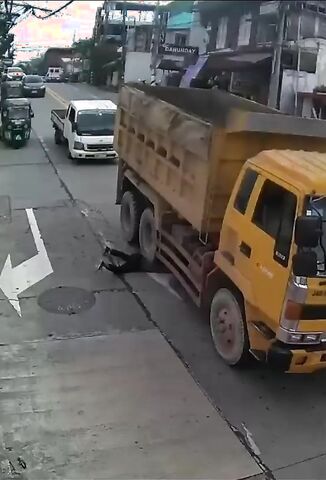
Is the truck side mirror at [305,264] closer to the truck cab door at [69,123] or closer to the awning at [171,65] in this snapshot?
the truck cab door at [69,123]

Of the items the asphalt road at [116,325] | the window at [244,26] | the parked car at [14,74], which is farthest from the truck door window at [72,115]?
the parked car at [14,74]

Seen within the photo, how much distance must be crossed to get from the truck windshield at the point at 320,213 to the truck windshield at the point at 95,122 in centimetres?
1178

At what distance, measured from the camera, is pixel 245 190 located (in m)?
5.75

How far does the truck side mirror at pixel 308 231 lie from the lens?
4.54 metres

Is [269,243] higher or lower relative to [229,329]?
higher

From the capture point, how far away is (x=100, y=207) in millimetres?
11938

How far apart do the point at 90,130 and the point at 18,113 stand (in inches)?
128

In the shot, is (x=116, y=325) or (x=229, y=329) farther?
(x=116, y=325)

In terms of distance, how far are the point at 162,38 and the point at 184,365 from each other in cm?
1636

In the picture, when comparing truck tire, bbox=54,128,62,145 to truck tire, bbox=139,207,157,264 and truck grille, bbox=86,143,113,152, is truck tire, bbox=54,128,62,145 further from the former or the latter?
truck tire, bbox=139,207,157,264

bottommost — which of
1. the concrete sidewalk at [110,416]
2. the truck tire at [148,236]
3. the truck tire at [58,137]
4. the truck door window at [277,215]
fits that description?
the concrete sidewalk at [110,416]

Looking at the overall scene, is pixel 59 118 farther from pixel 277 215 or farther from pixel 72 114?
pixel 277 215

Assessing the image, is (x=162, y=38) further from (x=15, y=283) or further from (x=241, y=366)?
(x=241, y=366)

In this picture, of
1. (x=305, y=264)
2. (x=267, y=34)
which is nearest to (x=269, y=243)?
(x=305, y=264)
